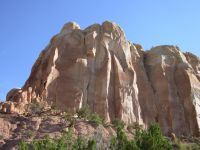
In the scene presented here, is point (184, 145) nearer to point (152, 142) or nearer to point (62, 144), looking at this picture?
point (152, 142)

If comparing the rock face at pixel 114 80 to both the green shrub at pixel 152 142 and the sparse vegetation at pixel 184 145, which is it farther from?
the green shrub at pixel 152 142

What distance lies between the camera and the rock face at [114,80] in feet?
186

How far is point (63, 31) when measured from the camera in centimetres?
6378

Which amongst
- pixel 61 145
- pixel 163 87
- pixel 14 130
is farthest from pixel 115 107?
pixel 61 145

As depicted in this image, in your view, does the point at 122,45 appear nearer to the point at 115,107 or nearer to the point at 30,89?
the point at 115,107

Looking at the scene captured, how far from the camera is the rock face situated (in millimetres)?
56719

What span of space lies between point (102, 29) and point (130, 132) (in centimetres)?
1616

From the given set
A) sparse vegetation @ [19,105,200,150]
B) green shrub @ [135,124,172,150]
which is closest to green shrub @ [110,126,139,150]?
sparse vegetation @ [19,105,200,150]

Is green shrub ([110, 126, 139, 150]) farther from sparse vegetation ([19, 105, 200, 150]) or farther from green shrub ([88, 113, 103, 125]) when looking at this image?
green shrub ([88, 113, 103, 125])

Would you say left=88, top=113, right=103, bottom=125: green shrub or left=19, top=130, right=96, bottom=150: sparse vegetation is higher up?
left=88, top=113, right=103, bottom=125: green shrub

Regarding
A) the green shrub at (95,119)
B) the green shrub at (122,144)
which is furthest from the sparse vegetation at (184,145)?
the green shrub at (122,144)

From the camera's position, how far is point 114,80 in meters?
59.7

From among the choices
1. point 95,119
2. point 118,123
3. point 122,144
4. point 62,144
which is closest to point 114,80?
point 118,123

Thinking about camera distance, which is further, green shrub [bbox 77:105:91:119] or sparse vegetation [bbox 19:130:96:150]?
green shrub [bbox 77:105:91:119]
